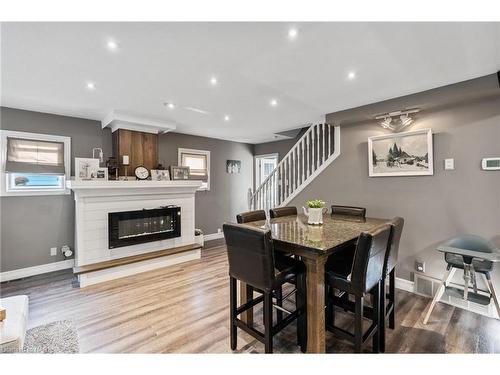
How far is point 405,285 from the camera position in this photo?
3.17 metres

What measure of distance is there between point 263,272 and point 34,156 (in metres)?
3.99

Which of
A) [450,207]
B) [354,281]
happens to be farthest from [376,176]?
[354,281]

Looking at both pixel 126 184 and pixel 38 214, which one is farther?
pixel 126 184

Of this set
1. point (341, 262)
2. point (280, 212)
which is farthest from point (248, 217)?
point (341, 262)

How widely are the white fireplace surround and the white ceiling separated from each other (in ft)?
4.03

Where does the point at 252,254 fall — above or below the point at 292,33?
below

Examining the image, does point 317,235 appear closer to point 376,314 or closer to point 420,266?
point 376,314

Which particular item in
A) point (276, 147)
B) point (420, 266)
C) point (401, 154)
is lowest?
point (420, 266)

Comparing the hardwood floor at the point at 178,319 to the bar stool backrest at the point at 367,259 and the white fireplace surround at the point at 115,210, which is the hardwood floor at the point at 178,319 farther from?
the bar stool backrest at the point at 367,259

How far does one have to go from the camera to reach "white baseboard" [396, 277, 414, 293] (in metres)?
3.12

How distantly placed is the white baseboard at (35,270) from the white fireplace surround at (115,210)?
638 millimetres

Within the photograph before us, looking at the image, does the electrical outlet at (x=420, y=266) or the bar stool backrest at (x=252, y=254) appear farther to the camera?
the electrical outlet at (x=420, y=266)

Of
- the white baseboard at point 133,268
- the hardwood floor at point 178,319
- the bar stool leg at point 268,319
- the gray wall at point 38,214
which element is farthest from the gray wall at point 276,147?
the bar stool leg at point 268,319

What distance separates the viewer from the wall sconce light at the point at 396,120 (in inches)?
122
